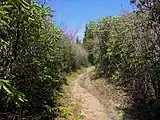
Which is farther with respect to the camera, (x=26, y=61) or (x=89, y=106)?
(x=89, y=106)

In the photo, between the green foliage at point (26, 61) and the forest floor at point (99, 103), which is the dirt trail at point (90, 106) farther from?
the green foliage at point (26, 61)

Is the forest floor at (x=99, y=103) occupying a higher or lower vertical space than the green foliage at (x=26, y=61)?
lower

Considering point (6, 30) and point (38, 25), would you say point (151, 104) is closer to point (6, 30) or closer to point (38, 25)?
point (38, 25)

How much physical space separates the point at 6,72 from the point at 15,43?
1.31 metres

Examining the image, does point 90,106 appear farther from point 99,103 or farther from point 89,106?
point 99,103

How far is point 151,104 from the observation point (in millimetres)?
17406

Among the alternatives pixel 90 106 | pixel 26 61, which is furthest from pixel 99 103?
pixel 26 61

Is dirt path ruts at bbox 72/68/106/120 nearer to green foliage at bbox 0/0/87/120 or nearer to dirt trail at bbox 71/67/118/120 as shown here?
dirt trail at bbox 71/67/118/120

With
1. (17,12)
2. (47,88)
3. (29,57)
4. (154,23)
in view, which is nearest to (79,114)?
(47,88)

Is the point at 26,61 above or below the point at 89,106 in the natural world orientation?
above

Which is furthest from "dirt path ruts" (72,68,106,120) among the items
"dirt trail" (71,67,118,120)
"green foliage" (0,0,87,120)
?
"green foliage" (0,0,87,120)

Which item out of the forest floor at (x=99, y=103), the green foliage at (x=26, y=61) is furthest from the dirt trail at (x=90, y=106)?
the green foliage at (x=26, y=61)

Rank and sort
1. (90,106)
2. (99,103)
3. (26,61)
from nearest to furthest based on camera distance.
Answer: (26,61), (90,106), (99,103)

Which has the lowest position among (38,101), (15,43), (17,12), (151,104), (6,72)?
(151,104)
